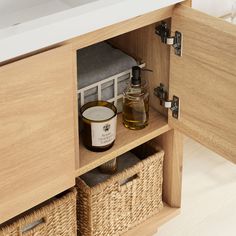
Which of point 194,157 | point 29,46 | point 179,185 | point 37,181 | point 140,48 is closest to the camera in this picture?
point 29,46

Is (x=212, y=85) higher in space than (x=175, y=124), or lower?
higher

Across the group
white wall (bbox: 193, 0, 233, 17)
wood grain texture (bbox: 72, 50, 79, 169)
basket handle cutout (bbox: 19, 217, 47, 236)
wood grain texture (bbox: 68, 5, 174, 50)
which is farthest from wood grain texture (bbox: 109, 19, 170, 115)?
white wall (bbox: 193, 0, 233, 17)

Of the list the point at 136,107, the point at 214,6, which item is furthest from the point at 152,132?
the point at 214,6

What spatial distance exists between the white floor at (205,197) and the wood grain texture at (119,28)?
2.37ft

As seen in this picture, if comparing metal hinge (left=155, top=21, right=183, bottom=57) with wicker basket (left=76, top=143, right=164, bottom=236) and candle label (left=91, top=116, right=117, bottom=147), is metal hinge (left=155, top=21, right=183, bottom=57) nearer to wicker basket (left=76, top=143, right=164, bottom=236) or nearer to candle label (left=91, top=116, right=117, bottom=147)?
candle label (left=91, top=116, right=117, bottom=147)

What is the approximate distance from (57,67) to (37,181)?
0.82 feet

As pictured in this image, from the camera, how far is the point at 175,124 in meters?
1.48

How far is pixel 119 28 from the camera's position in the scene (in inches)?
50.3

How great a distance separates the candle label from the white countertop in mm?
276

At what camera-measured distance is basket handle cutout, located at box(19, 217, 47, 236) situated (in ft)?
4.48

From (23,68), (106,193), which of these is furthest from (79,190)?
(23,68)

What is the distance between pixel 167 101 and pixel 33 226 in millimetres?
433

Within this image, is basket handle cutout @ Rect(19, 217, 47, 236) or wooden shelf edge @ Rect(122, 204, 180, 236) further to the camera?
wooden shelf edge @ Rect(122, 204, 180, 236)

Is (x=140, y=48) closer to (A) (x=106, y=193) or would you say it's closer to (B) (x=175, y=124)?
(B) (x=175, y=124)
